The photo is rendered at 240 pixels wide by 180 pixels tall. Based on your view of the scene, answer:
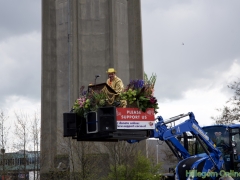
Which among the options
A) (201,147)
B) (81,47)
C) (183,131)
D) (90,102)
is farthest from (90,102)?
(81,47)

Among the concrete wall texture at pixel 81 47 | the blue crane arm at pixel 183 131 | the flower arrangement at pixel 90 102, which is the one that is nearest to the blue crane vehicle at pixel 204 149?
the blue crane arm at pixel 183 131

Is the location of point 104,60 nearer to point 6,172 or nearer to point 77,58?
point 77,58

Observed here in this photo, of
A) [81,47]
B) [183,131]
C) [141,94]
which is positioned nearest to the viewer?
[141,94]

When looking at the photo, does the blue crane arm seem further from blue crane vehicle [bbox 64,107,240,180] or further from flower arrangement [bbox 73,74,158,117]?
flower arrangement [bbox 73,74,158,117]

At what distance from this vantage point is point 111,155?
3916 cm

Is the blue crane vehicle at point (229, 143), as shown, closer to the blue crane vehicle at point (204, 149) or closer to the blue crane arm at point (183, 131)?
the blue crane vehicle at point (204, 149)

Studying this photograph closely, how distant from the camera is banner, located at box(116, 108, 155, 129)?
14016 millimetres

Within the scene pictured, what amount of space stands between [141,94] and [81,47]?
3513 centimetres

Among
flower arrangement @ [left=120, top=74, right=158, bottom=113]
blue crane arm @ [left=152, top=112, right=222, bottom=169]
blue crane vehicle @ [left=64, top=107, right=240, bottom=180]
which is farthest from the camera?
blue crane vehicle @ [left=64, top=107, right=240, bottom=180]

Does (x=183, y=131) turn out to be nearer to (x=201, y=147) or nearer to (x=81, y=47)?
(x=201, y=147)

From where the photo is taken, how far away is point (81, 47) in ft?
161

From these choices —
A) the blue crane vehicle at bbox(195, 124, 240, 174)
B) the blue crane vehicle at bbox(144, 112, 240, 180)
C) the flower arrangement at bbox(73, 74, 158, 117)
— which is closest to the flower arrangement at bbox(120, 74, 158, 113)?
the flower arrangement at bbox(73, 74, 158, 117)

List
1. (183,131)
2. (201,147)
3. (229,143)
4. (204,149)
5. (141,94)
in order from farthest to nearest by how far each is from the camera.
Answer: (201,147) → (229,143) → (204,149) → (183,131) → (141,94)

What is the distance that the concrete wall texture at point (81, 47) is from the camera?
48.8 metres
